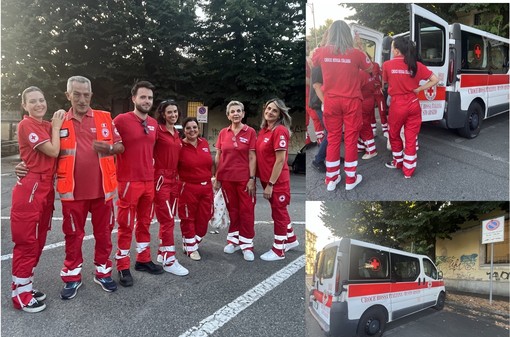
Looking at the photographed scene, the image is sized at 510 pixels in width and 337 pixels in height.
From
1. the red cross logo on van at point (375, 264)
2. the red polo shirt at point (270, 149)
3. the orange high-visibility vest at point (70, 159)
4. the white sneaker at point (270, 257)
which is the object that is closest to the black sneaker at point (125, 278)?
the orange high-visibility vest at point (70, 159)

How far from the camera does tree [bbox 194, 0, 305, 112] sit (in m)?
1.77

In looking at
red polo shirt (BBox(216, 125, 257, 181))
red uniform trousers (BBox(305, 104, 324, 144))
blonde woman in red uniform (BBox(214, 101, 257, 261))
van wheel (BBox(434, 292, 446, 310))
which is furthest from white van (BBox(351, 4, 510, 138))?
red polo shirt (BBox(216, 125, 257, 181))

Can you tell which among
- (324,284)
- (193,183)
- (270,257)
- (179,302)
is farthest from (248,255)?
(324,284)

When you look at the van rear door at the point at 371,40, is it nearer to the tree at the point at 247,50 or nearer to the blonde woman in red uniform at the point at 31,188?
the tree at the point at 247,50

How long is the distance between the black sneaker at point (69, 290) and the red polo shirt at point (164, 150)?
0.78 metres

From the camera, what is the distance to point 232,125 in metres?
2.29

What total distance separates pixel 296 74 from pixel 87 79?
1.07m

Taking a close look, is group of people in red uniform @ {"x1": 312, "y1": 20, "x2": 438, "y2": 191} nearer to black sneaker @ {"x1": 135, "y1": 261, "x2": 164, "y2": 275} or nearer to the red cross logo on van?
the red cross logo on van

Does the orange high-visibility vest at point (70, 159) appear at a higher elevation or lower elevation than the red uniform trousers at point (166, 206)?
higher

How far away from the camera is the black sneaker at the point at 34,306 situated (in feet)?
5.76

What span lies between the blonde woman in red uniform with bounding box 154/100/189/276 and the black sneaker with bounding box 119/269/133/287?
24 centimetres

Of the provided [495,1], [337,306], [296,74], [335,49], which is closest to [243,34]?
[296,74]

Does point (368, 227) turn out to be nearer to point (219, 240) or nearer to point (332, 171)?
point (332, 171)

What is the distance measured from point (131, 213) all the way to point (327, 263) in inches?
49.4
